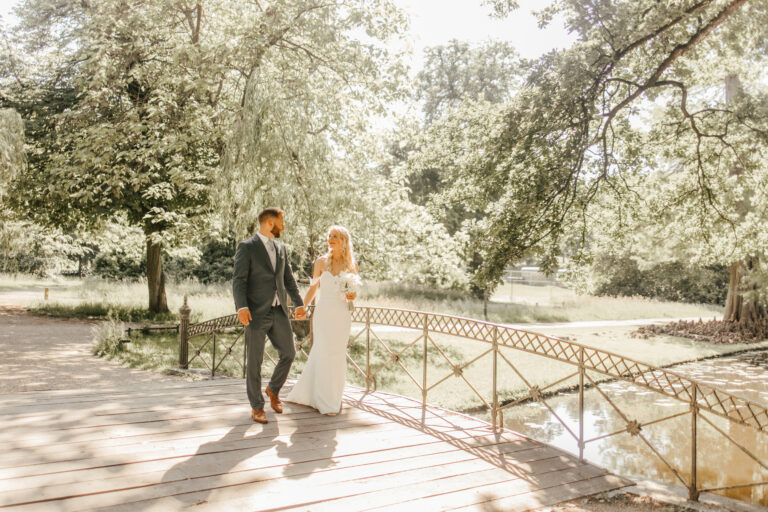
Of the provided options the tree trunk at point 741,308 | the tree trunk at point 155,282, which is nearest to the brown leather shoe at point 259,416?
the tree trunk at point 155,282

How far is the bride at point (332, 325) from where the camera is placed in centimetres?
580

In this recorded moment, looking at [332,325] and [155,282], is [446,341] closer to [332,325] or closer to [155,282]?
[155,282]

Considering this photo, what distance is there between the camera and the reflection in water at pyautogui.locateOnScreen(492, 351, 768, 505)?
760 cm

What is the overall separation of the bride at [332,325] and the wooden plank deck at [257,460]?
0.30 m

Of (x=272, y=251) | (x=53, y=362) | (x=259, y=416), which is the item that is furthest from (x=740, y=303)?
(x=53, y=362)

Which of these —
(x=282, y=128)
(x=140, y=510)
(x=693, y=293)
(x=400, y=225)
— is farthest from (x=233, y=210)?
(x=693, y=293)

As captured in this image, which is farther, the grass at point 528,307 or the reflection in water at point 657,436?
the grass at point 528,307

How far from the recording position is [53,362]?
11188 millimetres

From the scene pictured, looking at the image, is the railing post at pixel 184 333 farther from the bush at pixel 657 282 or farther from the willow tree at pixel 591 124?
the bush at pixel 657 282

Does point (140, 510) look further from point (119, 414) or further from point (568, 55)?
point (568, 55)

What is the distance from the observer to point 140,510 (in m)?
3.41

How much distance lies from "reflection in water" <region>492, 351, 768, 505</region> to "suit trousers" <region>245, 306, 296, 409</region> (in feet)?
16.4

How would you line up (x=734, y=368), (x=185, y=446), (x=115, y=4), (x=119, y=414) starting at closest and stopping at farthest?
(x=185, y=446)
(x=119, y=414)
(x=115, y=4)
(x=734, y=368)

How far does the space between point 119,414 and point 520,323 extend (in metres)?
18.0
